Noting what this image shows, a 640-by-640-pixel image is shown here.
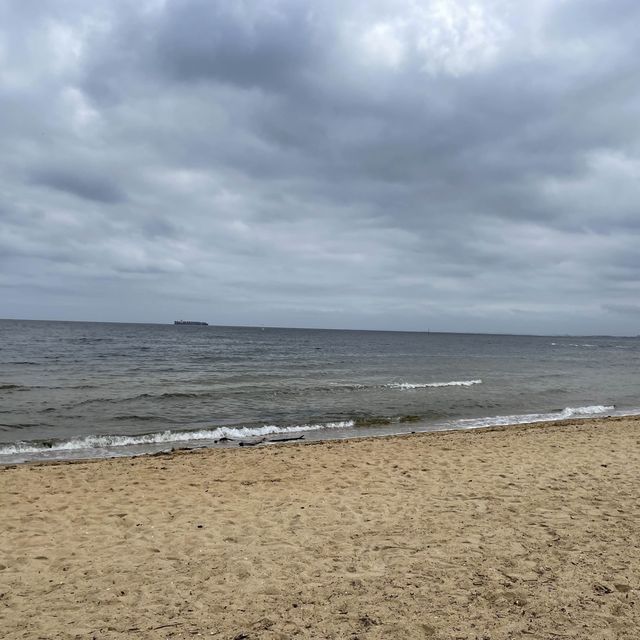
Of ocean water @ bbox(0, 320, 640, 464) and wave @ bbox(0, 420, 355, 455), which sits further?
ocean water @ bbox(0, 320, 640, 464)

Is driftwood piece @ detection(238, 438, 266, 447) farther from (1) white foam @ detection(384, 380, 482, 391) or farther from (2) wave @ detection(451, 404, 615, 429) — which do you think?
(1) white foam @ detection(384, 380, 482, 391)

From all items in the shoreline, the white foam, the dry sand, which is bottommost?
the shoreline

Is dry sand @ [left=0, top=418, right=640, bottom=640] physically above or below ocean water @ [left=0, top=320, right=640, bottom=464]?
above

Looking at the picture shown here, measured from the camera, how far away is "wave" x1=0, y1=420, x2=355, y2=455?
13172 mm

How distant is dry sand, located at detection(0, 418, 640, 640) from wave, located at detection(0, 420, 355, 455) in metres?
3.34

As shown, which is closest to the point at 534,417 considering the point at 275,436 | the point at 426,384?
the point at 426,384

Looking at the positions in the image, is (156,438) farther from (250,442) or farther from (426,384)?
(426,384)

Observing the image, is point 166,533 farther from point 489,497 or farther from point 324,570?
point 489,497

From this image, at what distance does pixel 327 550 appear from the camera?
5.81m

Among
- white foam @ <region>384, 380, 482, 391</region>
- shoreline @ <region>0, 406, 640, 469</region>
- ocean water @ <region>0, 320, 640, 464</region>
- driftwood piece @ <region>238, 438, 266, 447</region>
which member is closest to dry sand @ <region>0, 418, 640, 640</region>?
shoreline @ <region>0, 406, 640, 469</region>

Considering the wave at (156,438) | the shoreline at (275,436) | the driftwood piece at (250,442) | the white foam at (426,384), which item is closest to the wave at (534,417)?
the shoreline at (275,436)

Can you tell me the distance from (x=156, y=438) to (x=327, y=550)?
1019 centimetres

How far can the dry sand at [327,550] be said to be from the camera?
4270 millimetres

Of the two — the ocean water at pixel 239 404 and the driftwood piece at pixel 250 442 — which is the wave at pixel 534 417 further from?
the driftwood piece at pixel 250 442
